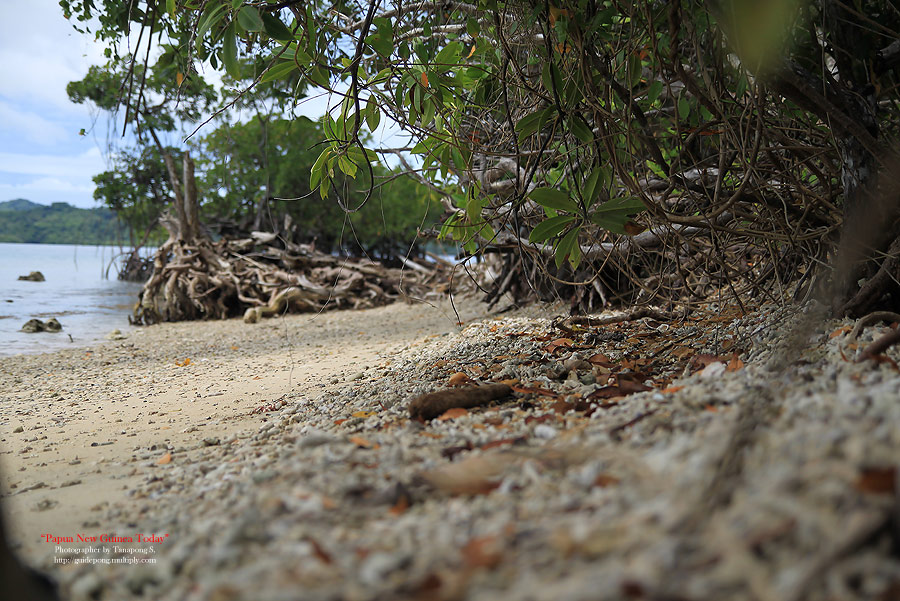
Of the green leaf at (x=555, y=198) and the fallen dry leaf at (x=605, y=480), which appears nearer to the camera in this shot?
the fallen dry leaf at (x=605, y=480)

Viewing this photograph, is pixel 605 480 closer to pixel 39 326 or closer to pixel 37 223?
pixel 39 326

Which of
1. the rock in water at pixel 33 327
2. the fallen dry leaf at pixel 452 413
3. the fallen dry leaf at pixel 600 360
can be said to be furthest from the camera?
the rock in water at pixel 33 327

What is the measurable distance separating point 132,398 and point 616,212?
308cm

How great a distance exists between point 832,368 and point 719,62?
3.58 ft

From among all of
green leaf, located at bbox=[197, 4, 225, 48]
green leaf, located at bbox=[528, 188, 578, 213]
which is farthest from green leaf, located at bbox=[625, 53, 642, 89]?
green leaf, located at bbox=[197, 4, 225, 48]

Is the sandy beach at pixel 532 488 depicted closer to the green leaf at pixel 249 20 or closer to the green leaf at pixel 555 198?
the green leaf at pixel 555 198

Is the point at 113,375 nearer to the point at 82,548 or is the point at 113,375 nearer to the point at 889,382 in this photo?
the point at 82,548

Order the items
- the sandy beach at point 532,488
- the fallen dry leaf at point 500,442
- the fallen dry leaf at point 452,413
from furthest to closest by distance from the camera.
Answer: the fallen dry leaf at point 452,413 < the fallen dry leaf at point 500,442 < the sandy beach at point 532,488

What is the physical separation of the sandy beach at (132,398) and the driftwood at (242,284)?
1843mm

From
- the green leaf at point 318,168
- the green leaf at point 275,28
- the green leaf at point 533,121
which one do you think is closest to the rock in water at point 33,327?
the green leaf at point 318,168

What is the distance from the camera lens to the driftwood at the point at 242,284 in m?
9.48

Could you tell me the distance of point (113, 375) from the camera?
15.5ft

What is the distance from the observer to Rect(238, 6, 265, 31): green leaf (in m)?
→ 1.71

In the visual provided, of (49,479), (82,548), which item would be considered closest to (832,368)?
(82,548)
